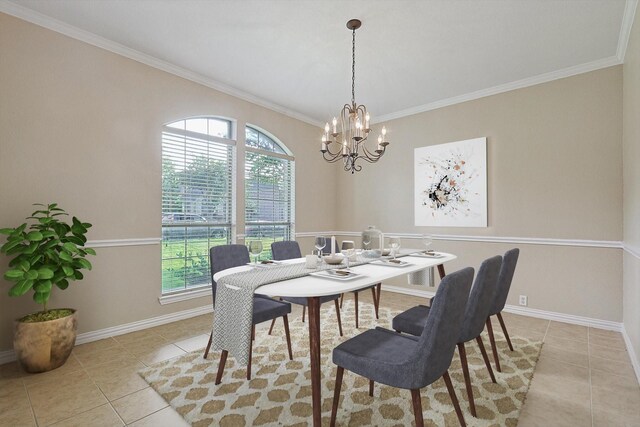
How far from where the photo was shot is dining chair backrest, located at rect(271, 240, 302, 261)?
9.65ft

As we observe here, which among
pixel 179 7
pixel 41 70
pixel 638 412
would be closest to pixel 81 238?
pixel 41 70

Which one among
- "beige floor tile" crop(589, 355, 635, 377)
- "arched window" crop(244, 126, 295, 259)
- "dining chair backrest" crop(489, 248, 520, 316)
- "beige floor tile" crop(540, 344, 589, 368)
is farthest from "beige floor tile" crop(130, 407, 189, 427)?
"beige floor tile" crop(589, 355, 635, 377)

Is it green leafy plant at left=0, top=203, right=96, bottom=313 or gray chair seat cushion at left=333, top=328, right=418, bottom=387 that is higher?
green leafy plant at left=0, top=203, right=96, bottom=313

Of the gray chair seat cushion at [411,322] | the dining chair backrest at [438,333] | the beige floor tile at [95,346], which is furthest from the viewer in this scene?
the beige floor tile at [95,346]

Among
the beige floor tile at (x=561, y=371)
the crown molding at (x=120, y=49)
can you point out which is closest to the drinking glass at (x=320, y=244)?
the beige floor tile at (x=561, y=371)

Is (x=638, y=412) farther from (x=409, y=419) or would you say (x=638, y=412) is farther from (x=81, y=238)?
(x=81, y=238)

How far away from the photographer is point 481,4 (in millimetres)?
2322

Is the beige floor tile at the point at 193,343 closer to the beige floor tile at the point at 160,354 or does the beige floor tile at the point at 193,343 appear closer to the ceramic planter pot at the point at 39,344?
the beige floor tile at the point at 160,354

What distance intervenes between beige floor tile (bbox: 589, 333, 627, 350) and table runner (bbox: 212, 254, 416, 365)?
2.84 m

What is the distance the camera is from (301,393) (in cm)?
193

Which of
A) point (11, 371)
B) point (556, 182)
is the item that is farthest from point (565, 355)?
point (11, 371)

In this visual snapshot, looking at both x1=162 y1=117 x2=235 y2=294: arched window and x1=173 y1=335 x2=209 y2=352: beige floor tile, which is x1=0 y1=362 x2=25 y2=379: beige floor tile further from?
x1=162 y1=117 x2=235 y2=294: arched window

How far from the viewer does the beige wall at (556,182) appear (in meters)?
3.11

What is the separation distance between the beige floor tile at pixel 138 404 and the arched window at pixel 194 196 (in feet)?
5.09
